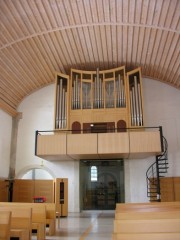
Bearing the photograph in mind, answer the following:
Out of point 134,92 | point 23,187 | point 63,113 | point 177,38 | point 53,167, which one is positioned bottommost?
point 23,187

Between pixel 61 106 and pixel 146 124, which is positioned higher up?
pixel 61 106

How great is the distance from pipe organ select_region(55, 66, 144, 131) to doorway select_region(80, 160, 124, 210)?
2.59m

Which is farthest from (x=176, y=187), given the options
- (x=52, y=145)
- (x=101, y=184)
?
(x=52, y=145)

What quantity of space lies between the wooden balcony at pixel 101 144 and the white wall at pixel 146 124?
2470 mm

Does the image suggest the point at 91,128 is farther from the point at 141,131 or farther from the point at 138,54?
the point at 138,54

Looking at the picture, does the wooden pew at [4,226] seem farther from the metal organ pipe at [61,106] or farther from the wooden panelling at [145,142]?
the metal organ pipe at [61,106]

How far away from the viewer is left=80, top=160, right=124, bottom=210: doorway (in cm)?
1459

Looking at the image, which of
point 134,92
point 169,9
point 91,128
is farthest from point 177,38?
point 91,128

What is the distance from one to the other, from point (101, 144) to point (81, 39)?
15.1 ft

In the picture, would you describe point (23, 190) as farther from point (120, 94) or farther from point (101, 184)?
point (120, 94)

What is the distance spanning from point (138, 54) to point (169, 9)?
140 inches

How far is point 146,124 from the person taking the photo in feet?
48.5

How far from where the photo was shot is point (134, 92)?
1383 cm

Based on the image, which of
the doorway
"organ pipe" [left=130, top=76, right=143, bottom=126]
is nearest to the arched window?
the doorway
